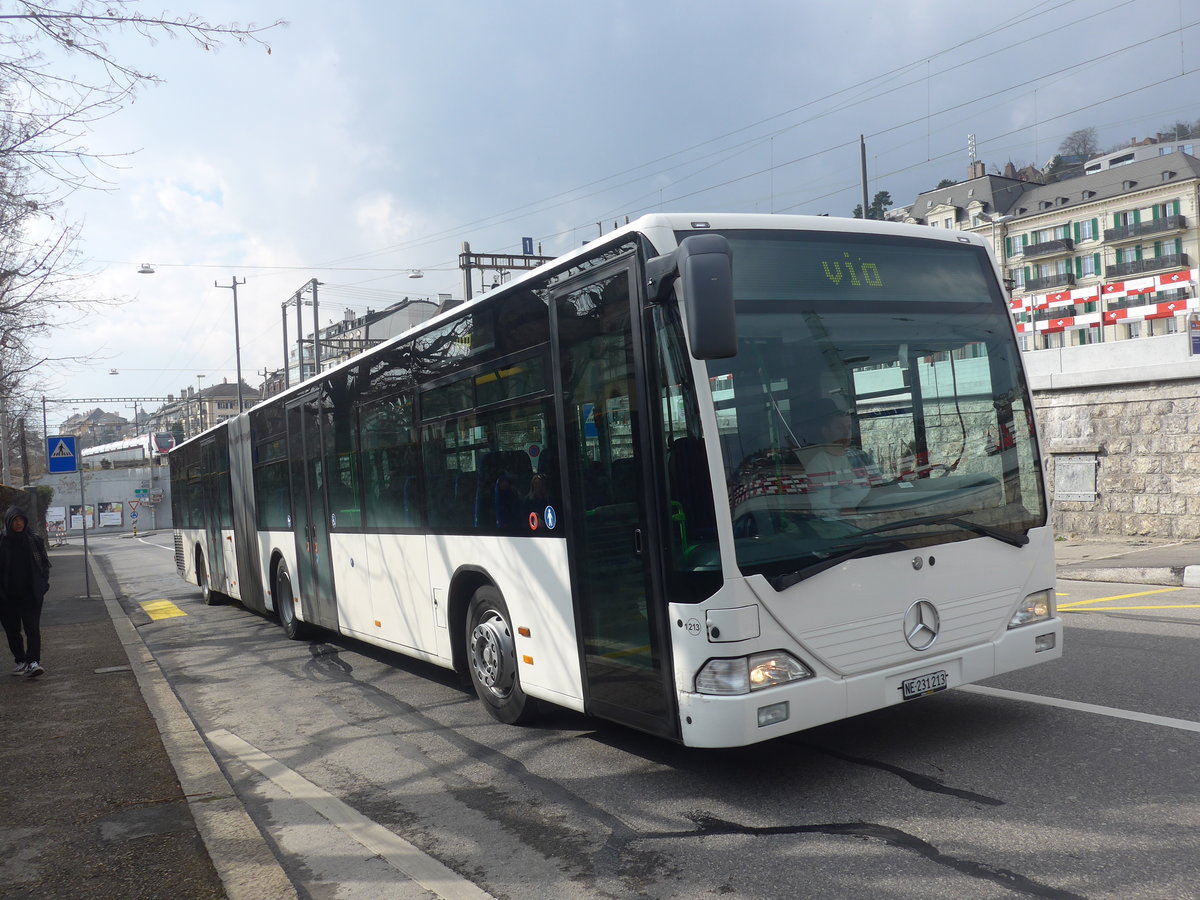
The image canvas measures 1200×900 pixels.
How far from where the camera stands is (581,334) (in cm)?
585

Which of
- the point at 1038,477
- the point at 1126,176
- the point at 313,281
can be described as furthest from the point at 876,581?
the point at 1126,176

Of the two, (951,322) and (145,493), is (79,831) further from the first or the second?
(145,493)

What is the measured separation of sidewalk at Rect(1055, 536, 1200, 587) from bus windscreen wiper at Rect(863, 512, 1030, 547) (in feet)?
25.9

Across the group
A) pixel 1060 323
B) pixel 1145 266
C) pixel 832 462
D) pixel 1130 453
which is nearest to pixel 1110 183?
pixel 1145 266

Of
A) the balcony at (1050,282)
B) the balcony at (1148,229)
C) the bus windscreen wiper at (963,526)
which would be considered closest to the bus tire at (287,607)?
the bus windscreen wiper at (963,526)

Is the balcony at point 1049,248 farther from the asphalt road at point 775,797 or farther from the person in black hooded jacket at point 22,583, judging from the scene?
the person in black hooded jacket at point 22,583

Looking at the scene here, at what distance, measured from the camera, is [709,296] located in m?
4.71

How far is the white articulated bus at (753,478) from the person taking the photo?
195 inches

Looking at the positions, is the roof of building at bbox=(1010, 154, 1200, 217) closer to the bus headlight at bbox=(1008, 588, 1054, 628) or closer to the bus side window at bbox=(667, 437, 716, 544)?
the bus headlight at bbox=(1008, 588, 1054, 628)

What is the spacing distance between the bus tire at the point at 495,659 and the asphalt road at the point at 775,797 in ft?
0.64

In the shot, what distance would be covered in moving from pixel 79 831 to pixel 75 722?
11.2 ft

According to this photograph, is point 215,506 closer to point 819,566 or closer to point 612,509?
point 612,509

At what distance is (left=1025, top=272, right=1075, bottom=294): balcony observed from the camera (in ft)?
242

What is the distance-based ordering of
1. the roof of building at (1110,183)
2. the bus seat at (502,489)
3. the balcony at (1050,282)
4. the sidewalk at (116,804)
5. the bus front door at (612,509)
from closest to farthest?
the sidewalk at (116,804) < the bus front door at (612,509) < the bus seat at (502,489) < the roof of building at (1110,183) < the balcony at (1050,282)
